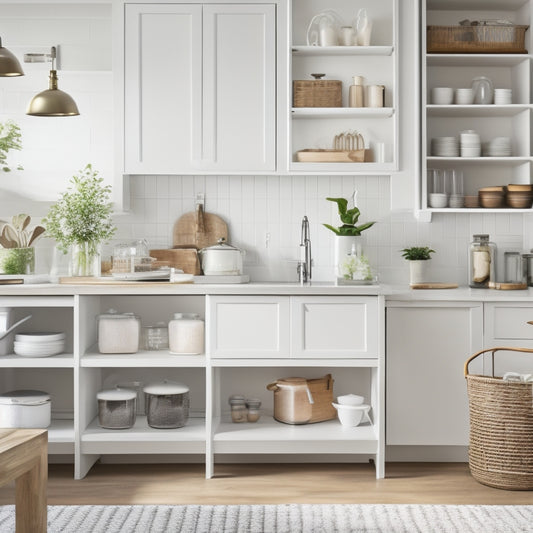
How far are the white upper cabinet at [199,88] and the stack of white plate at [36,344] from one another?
1060mm

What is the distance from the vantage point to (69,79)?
15.8ft

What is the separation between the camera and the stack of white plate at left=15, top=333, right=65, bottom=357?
13.9ft

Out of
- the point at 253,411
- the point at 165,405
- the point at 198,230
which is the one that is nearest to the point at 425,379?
the point at 253,411

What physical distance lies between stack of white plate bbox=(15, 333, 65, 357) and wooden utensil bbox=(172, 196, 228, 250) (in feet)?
3.23

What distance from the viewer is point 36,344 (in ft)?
13.9

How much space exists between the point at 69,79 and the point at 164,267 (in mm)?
1332

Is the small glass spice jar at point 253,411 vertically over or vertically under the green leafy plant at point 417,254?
under

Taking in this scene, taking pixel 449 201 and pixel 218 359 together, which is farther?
pixel 449 201

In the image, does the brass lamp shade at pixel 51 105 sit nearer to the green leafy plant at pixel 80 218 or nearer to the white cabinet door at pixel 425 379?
the green leafy plant at pixel 80 218

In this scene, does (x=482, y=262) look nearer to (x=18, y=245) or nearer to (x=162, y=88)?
(x=162, y=88)

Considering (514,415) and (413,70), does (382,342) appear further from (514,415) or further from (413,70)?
(413,70)

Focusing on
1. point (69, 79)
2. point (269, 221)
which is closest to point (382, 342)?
point (269, 221)

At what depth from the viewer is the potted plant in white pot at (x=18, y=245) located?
175 inches

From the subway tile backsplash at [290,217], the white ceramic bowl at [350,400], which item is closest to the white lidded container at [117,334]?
the subway tile backsplash at [290,217]
